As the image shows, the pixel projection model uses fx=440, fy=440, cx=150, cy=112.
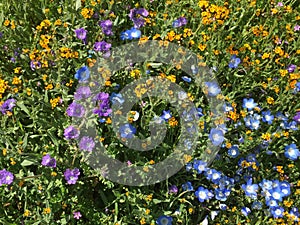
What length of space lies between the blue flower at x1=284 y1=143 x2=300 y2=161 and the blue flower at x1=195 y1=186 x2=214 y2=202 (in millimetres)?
704

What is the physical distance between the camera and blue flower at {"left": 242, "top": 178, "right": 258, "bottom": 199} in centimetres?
325

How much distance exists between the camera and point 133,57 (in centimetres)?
334

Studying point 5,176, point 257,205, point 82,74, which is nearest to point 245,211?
point 257,205

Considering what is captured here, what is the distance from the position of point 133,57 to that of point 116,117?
22.2 inches

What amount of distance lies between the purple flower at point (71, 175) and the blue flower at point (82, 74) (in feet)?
2.14

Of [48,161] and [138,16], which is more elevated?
[138,16]

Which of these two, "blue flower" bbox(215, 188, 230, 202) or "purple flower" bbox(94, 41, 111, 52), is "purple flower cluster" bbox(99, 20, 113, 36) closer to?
"purple flower" bbox(94, 41, 111, 52)

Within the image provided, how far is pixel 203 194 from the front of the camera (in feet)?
10.5

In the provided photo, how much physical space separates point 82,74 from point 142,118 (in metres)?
0.54

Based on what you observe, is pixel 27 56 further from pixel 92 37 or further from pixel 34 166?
pixel 34 166

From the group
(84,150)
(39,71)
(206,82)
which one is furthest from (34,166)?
(206,82)

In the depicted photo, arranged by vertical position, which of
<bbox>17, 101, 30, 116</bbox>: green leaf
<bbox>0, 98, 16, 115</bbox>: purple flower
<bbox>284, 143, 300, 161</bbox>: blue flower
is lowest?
<bbox>0, 98, 16, 115</bbox>: purple flower

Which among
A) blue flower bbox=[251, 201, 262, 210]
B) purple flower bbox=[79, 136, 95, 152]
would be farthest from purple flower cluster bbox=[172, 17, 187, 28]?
blue flower bbox=[251, 201, 262, 210]

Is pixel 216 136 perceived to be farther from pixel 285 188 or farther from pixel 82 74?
pixel 82 74
